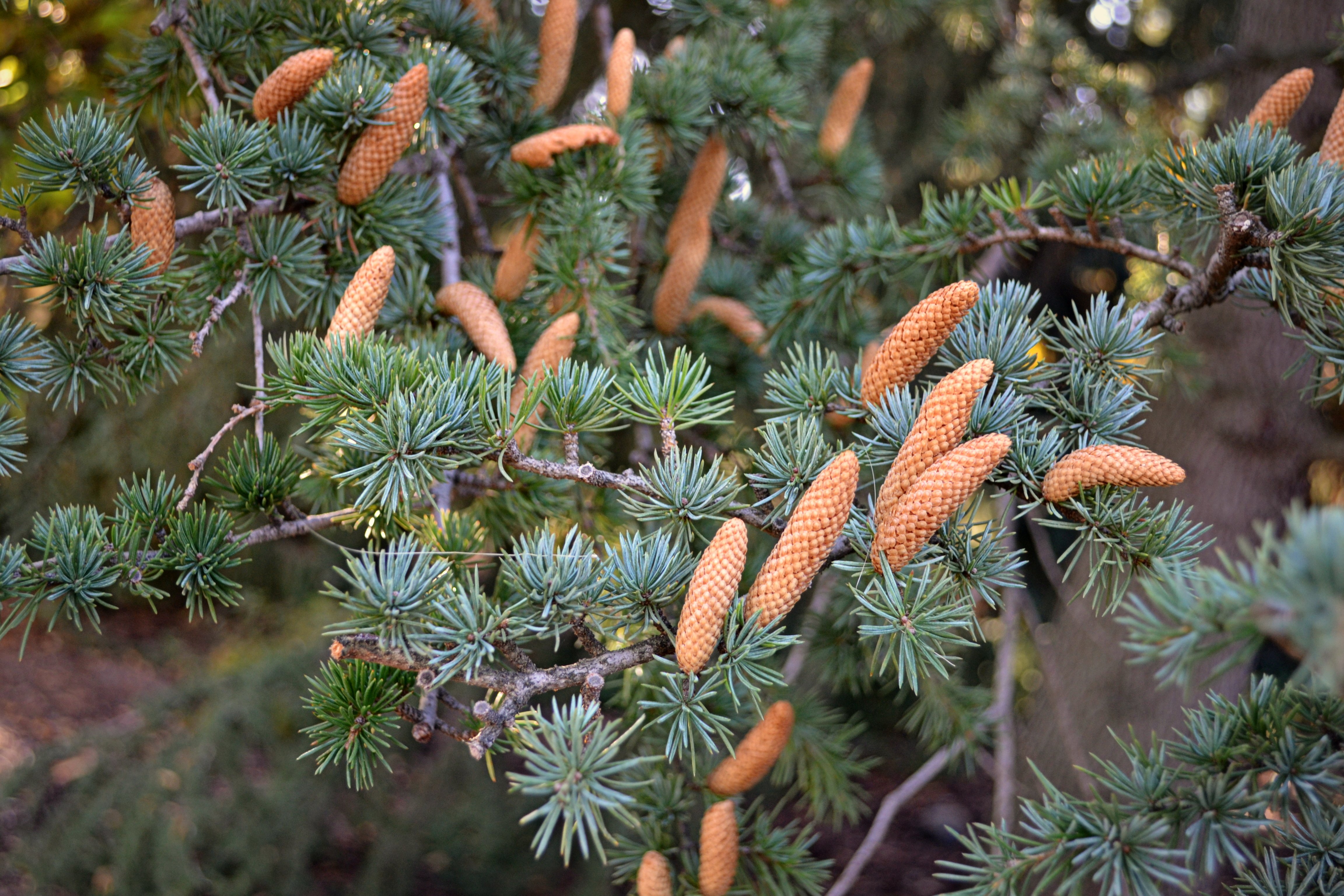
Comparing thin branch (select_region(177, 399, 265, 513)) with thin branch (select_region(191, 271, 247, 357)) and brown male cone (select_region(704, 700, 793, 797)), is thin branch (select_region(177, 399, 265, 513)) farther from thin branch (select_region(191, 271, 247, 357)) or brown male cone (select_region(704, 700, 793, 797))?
brown male cone (select_region(704, 700, 793, 797))

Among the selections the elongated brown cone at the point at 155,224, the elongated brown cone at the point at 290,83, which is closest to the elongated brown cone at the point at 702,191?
the elongated brown cone at the point at 290,83

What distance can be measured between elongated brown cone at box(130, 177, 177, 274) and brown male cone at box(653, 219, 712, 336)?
59cm

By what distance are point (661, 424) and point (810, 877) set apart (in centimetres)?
50

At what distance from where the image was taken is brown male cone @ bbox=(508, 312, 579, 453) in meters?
0.74

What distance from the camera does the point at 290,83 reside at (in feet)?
2.62

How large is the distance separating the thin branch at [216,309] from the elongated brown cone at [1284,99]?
0.99 metres

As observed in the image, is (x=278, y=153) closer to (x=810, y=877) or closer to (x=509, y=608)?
(x=509, y=608)

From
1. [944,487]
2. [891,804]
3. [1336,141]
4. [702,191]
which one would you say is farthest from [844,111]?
[891,804]

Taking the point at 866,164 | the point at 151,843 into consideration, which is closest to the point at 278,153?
the point at 866,164

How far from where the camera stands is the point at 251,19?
0.97 meters

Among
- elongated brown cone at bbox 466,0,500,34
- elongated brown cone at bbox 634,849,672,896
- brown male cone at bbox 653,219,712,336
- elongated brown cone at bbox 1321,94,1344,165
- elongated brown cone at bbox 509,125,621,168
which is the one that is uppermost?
elongated brown cone at bbox 466,0,500,34

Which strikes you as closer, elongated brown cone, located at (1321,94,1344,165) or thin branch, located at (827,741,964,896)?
elongated brown cone, located at (1321,94,1344,165)

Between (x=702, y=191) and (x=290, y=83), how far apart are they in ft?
1.76

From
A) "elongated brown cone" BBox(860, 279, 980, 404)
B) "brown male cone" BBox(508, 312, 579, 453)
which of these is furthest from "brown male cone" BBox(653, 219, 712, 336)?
"elongated brown cone" BBox(860, 279, 980, 404)
